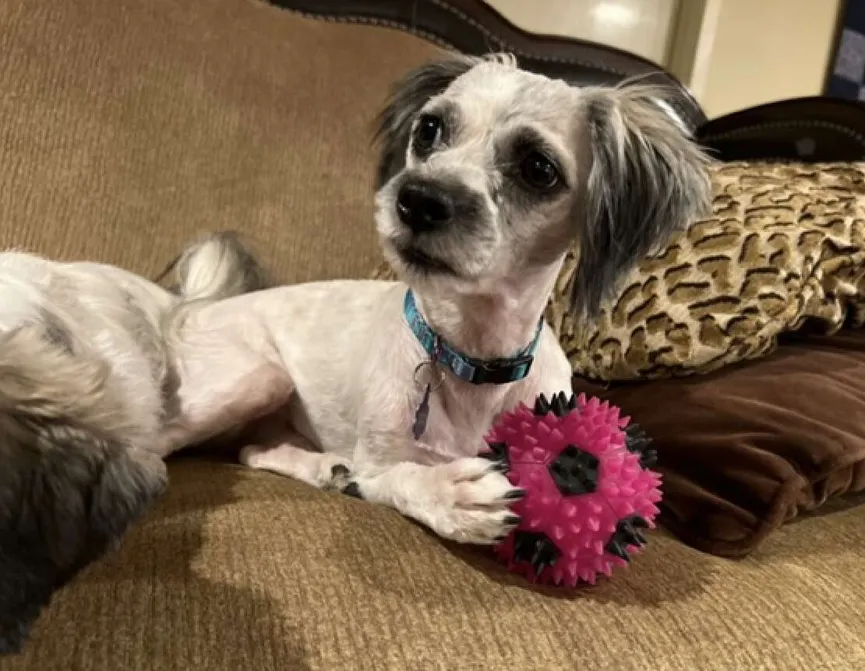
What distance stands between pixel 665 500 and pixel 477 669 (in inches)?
20.6

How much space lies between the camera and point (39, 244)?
166 cm

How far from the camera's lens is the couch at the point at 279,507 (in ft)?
2.80

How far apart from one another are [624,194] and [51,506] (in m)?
0.80

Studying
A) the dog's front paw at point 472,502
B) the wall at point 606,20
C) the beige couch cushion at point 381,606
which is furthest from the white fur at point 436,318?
the wall at point 606,20

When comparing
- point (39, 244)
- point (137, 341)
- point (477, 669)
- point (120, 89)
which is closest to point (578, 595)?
point (477, 669)

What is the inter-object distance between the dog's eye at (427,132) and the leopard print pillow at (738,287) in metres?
0.35

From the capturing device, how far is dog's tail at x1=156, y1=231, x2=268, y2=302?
1.62 m

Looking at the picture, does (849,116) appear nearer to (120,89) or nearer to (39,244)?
(120,89)

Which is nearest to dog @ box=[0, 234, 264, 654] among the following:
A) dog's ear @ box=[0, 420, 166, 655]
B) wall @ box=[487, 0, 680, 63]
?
dog's ear @ box=[0, 420, 166, 655]

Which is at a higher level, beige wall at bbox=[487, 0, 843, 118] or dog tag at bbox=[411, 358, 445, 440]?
beige wall at bbox=[487, 0, 843, 118]

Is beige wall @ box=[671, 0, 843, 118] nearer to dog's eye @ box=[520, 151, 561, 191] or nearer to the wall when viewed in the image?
the wall

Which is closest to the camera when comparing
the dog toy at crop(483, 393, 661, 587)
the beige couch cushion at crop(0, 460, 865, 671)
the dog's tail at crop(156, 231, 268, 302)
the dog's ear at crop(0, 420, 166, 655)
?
the dog's ear at crop(0, 420, 166, 655)

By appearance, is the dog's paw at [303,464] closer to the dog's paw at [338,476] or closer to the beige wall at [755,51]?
the dog's paw at [338,476]

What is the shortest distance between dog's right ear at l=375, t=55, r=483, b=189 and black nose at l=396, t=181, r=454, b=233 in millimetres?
275
